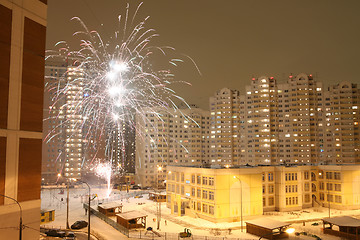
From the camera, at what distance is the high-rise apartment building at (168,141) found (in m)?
103

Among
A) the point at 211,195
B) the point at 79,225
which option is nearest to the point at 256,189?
the point at 211,195

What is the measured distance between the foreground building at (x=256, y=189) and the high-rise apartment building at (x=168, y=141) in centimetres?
5440

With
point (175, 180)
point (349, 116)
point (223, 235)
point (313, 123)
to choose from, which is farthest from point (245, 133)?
point (223, 235)

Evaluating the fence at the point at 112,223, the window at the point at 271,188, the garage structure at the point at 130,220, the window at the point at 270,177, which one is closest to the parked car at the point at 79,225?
the fence at the point at 112,223

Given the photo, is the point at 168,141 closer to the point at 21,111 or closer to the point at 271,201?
the point at 271,201

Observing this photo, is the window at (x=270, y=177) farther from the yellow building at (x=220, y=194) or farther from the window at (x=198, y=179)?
the window at (x=198, y=179)

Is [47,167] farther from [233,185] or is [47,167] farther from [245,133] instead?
[233,185]

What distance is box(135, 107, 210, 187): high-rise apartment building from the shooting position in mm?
Answer: 102569

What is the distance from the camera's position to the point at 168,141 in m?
110

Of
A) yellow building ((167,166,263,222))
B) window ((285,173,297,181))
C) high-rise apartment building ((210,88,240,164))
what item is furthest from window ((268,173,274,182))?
high-rise apartment building ((210,88,240,164))

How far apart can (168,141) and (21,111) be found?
96.0 m

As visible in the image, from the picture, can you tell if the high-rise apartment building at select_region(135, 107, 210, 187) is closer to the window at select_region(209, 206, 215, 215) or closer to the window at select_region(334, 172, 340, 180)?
the window at select_region(334, 172, 340, 180)

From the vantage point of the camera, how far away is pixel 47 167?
110 metres

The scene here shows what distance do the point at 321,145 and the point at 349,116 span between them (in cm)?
1297
